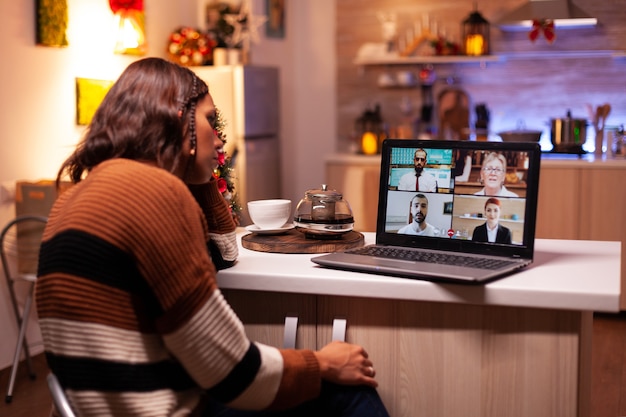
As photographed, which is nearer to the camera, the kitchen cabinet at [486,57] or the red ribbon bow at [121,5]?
the red ribbon bow at [121,5]

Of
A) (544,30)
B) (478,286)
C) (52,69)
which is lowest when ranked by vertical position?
(478,286)

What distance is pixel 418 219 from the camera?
195 centimetres

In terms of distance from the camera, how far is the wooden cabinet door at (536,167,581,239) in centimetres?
483

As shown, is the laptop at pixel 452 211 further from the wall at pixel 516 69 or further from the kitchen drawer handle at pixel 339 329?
the wall at pixel 516 69

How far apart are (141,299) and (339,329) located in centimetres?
52

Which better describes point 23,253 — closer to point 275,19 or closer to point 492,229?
point 492,229

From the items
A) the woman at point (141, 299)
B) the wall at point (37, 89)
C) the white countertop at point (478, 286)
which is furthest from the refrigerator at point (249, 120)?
the woman at point (141, 299)

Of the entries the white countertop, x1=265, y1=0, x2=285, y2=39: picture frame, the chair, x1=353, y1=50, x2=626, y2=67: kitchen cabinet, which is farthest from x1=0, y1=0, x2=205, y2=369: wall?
the white countertop

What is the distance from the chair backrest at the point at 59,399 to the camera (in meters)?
1.40

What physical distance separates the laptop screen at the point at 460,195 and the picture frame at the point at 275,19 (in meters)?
4.03

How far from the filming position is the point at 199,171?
165 cm

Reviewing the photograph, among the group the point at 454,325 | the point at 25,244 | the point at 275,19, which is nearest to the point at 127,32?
the point at 25,244

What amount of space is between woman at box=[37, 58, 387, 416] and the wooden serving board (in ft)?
1.73

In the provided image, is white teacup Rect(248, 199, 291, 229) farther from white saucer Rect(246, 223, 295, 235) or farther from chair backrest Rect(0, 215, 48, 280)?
chair backrest Rect(0, 215, 48, 280)
